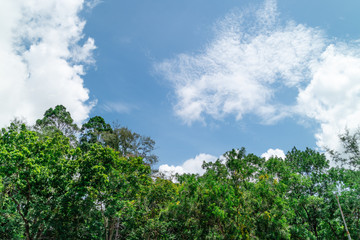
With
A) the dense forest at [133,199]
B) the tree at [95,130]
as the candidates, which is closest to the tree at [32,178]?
the dense forest at [133,199]

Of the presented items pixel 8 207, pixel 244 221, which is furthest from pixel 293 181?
pixel 8 207

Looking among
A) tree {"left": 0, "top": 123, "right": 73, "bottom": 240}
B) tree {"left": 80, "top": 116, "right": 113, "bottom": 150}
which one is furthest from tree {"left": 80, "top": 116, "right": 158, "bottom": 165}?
tree {"left": 0, "top": 123, "right": 73, "bottom": 240}

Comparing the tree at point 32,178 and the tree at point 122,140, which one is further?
the tree at point 122,140

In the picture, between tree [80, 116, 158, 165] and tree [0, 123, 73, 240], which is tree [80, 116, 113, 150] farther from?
tree [0, 123, 73, 240]

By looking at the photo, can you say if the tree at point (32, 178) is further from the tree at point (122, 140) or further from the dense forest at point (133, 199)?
the tree at point (122, 140)

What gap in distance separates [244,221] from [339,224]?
341 inches

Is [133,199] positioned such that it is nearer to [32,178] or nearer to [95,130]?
[32,178]

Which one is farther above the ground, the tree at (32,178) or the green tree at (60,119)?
the green tree at (60,119)

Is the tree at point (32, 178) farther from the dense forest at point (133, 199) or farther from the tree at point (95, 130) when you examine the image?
the tree at point (95, 130)

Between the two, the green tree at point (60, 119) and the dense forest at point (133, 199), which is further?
the green tree at point (60, 119)

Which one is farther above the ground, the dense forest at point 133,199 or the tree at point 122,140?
the tree at point 122,140

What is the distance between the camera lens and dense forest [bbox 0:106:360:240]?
11.9 m

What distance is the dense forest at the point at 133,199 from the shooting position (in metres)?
11.9

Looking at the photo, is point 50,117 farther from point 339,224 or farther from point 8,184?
point 339,224
